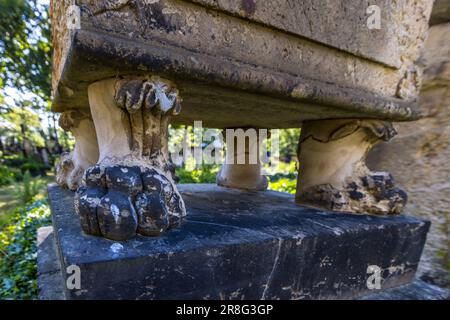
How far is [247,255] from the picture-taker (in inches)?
42.9

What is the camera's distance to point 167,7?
3.33 feet

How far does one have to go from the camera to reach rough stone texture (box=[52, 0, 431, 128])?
3.12ft

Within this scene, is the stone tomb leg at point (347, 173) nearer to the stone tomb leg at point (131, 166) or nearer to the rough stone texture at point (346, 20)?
the rough stone texture at point (346, 20)

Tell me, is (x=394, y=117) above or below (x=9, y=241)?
above

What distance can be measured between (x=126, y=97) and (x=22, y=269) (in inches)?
80.1

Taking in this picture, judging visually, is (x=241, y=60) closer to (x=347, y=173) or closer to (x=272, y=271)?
(x=272, y=271)

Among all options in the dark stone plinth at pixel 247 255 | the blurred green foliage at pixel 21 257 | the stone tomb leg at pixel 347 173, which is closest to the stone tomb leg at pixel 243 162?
the stone tomb leg at pixel 347 173

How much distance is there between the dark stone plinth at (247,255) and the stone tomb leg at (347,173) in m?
0.11

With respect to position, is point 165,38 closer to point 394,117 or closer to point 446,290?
point 394,117

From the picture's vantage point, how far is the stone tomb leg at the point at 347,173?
172 centimetres

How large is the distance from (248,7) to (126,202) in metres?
0.83

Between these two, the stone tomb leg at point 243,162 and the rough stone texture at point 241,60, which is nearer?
the rough stone texture at point 241,60

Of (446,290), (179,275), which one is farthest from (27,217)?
(446,290)

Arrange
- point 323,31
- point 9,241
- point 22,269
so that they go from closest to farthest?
1. point 323,31
2. point 22,269
3. point 9,241
